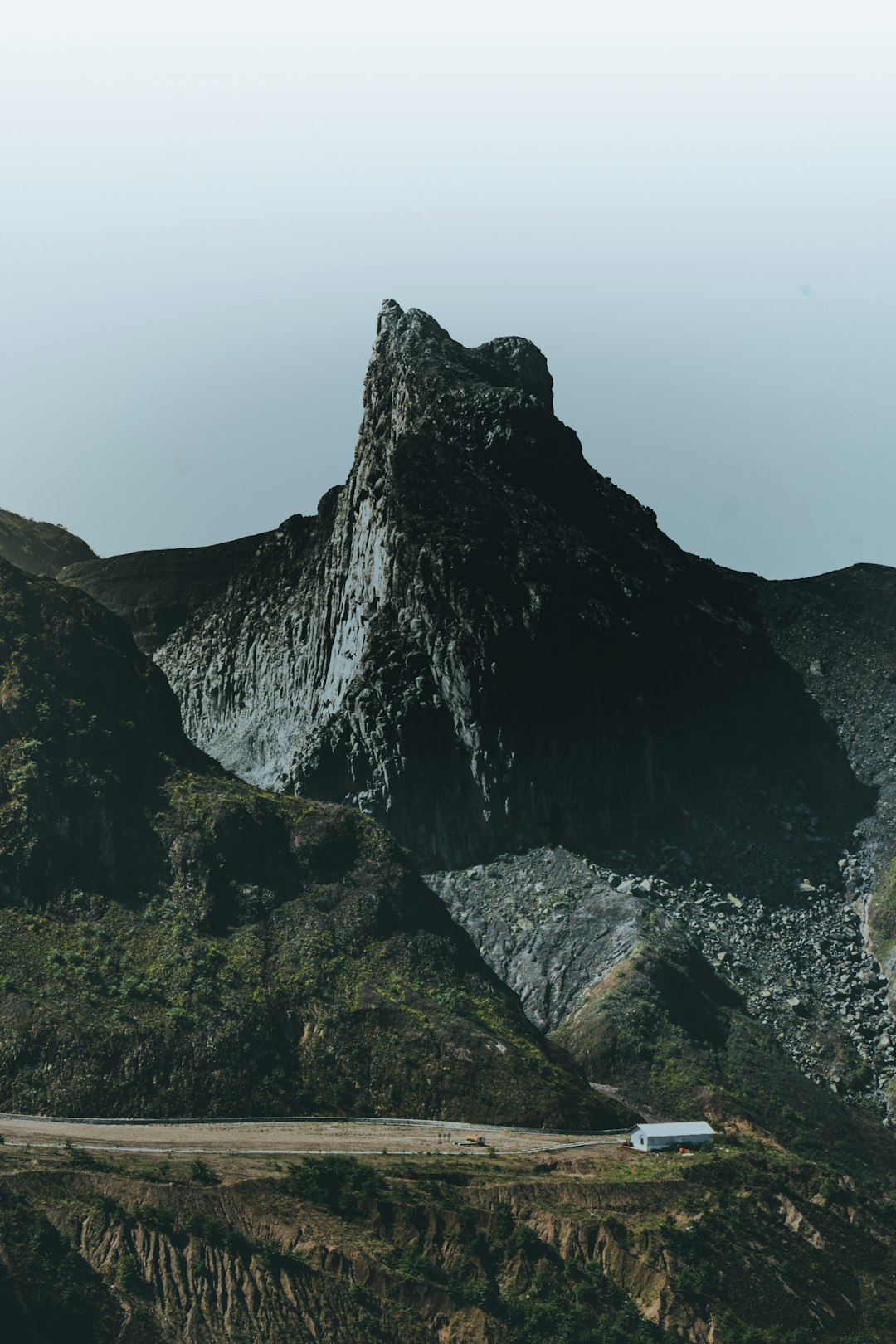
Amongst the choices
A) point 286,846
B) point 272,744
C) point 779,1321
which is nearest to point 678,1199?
point 779,1321

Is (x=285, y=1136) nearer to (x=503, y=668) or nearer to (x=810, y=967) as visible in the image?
(x=810, y=967)

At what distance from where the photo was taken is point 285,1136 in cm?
9912

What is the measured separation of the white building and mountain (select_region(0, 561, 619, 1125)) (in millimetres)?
3833

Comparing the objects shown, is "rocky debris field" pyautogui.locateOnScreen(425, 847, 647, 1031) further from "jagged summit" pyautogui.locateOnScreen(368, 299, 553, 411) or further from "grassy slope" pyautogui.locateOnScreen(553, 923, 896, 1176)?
"jagged summit" pyautogui.locateOnScreen(368, 299, 553, 411)

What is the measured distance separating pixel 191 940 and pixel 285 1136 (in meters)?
20.0

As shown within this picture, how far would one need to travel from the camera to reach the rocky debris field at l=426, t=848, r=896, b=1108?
12219 centimetres

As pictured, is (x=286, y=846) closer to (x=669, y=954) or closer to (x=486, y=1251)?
(x=669, y=954)

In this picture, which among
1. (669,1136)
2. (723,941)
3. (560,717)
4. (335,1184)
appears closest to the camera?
(335,1184)

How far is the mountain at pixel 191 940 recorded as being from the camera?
10312cm

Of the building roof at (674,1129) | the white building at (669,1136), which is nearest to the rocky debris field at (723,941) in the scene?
the building roof at (674,1129)

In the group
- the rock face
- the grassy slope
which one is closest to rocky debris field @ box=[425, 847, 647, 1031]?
the grassy slope

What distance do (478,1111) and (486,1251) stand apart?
1801 centimetres

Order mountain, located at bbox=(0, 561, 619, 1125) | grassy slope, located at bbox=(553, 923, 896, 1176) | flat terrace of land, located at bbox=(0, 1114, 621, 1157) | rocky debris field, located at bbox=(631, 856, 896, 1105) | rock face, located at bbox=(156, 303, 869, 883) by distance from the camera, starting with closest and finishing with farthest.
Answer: flat terrace of land, located at bbox=(0, 1114, 621, 1157) → mountain, located at bbox=(0, 561, 619, 1125) → grassy slope, located at bbox=(553, 923, 896, 1176) → rocky debris field, located at bbox=(631, 856, 896, 1105) → rock face, located at bbox=(156, 303, 869, 883)

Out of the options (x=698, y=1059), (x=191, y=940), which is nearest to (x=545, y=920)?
(x=698, y=1059)
